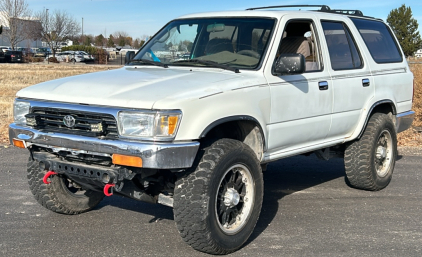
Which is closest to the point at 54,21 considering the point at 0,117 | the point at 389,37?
the point at 0,117

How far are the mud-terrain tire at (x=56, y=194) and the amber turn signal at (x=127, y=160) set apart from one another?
1.31 m

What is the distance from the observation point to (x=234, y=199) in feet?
15.0

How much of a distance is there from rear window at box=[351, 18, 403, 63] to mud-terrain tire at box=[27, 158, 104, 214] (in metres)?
3.63

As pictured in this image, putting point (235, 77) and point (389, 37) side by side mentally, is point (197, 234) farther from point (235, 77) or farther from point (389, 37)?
point (389, 37)

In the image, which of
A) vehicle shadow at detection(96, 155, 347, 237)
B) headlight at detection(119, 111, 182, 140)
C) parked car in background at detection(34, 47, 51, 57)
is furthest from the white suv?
parked car in background at detection(34, 47, 51, 57)

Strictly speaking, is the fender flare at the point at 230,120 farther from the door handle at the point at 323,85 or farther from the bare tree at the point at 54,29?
the bare tree at the point at 54,29

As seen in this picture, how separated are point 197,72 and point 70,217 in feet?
6.29

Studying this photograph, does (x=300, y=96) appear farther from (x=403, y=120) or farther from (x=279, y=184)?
(x=403, y=120)

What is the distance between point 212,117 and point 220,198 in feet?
2.32

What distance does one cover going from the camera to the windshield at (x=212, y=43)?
17.2 feet

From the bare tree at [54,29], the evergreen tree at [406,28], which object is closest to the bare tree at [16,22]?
the bare tree at [54,29]

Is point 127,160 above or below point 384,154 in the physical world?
above

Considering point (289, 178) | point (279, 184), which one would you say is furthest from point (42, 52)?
point (279, 184)

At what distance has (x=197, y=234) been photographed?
4.25 meters
